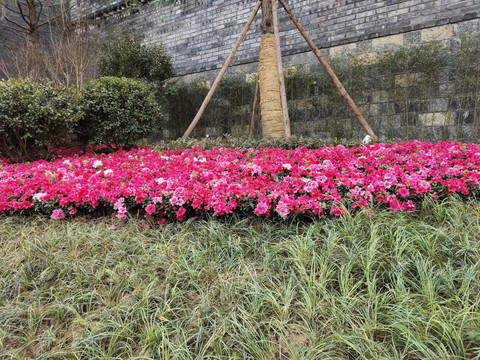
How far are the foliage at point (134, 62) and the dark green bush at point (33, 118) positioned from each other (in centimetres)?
301

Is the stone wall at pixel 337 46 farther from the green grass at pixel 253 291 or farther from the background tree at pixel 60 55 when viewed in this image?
the green grass at pixel 253 291

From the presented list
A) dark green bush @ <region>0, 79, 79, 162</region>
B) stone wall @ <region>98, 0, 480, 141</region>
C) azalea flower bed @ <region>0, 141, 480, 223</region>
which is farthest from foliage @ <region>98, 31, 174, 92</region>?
azalea flower bed @ <region>0, 141, 480, 223</region>

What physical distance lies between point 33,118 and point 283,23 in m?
5.53

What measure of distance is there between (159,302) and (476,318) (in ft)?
4.92

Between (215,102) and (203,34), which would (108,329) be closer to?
(215,102)

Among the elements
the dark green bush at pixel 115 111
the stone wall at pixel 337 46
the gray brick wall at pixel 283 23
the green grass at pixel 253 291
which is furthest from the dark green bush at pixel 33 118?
the gray brick wall at pixel 283 23

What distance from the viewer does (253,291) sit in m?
1.69

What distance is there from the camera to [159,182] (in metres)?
2.70

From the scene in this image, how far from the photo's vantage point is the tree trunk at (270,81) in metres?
5.09

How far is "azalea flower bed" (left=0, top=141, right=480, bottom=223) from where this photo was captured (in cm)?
241

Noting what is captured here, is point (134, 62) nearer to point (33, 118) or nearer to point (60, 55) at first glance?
point (60, 55)

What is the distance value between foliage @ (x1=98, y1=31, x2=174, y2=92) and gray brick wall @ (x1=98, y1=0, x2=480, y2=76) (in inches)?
33.9

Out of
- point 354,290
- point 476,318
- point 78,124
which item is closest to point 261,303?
Answer: point 354,290

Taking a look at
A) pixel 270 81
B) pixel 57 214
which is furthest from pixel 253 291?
pixel 270 81
